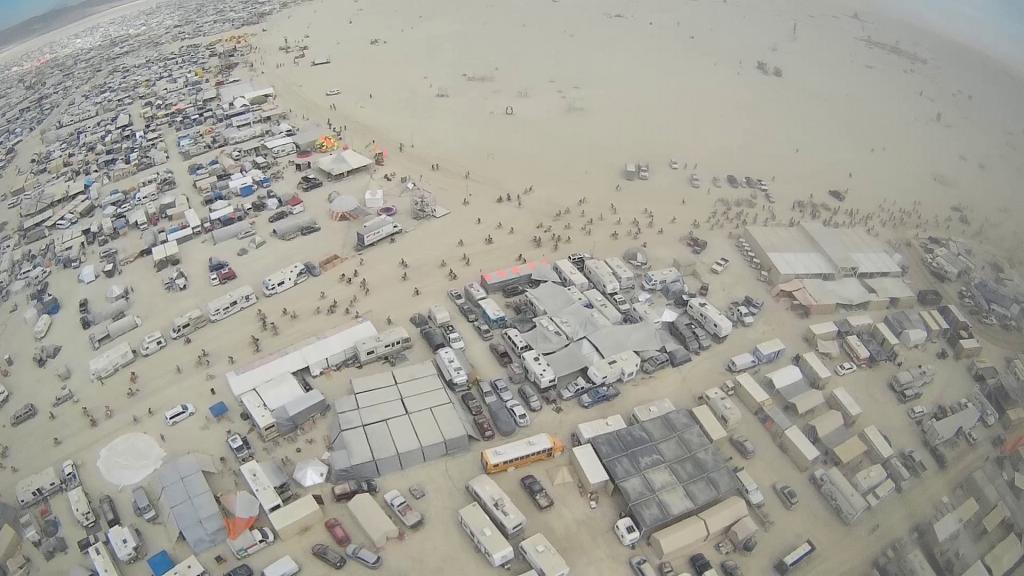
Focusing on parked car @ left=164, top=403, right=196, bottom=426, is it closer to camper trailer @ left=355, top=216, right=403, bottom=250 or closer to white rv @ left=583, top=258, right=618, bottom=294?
camper trailer @ left=355, top=216, right=403, bottom=250

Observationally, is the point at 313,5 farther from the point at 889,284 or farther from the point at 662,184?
the point at 889,284

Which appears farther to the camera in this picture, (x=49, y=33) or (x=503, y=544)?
(x=49, y=33)

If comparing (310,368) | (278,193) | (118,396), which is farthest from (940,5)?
(118,396)

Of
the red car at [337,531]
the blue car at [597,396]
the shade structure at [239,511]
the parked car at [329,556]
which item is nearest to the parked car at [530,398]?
the blue car at [597,396]

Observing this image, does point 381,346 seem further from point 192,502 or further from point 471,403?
point 192,502

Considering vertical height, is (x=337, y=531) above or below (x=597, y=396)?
below

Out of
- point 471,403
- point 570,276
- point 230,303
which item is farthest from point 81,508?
point 570,276
